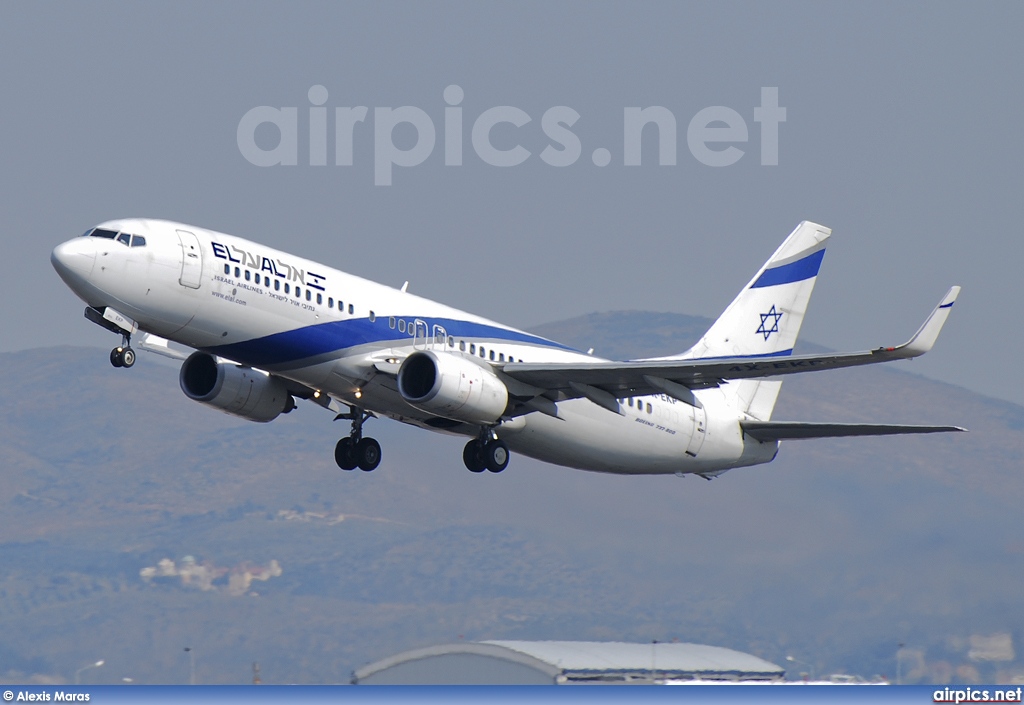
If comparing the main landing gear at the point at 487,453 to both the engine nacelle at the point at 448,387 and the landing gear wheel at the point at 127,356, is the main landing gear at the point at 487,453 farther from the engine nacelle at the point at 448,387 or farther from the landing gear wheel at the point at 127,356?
the landing gear wheel at the point at 127,356

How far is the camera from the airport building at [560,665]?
5550 cm

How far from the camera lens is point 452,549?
362ft

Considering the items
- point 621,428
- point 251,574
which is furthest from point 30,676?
point 621,428

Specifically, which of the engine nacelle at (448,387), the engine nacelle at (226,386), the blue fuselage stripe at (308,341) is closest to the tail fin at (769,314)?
the engine nacelle at (448,387)

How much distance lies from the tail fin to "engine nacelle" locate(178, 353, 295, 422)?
1291cm

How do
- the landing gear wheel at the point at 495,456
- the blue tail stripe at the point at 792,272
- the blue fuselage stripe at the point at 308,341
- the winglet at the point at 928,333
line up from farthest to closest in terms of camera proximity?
the blue tail stripe at the point at 792,272 → the landing gear wheel at the point at 495,456 → the blue fuselage stripe at the point at 308,341 → the winglet at the point at 928,333

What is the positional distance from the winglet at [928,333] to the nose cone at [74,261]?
52.5ft

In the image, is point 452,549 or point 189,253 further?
point 452,549

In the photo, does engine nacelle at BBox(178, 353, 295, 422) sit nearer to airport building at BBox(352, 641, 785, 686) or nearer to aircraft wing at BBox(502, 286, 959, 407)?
aircraft wing at BBox(502, 286, 959, 407)

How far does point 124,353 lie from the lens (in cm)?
3272

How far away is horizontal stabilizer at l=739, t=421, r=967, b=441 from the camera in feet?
126

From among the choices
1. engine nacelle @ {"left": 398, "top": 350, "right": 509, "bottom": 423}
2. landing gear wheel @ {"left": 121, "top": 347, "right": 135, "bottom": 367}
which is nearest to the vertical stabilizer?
engine nacelle @ {"left": 398, "top": 350, "right": 509, "bottom": 423}

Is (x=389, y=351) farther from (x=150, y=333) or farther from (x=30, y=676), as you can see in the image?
(x=30, y=676)

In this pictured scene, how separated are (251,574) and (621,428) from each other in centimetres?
7772
